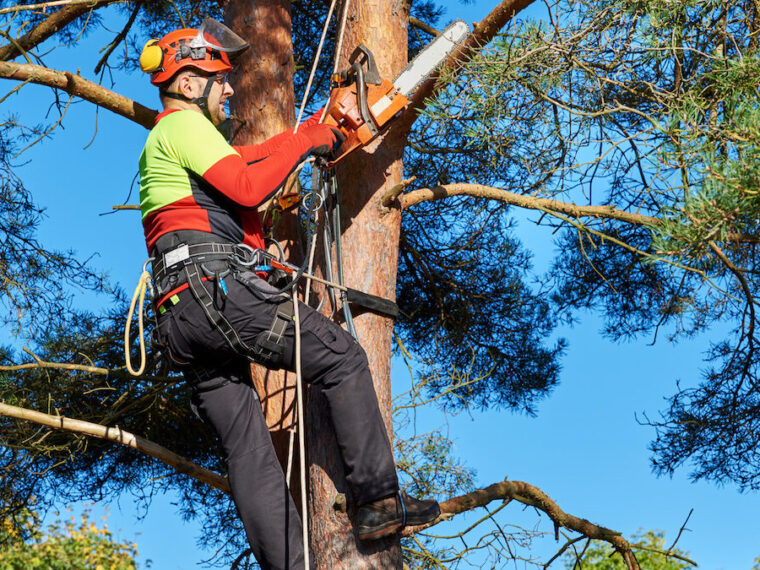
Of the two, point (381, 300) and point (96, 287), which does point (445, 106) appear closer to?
point (381, 300)

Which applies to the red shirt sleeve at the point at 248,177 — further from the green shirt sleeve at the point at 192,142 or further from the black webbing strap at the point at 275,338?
the black webbing strap at the point at 275,338

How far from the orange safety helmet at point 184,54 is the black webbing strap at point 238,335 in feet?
2.67

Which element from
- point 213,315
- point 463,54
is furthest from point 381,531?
point 463,54

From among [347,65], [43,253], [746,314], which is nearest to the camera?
[347,65]

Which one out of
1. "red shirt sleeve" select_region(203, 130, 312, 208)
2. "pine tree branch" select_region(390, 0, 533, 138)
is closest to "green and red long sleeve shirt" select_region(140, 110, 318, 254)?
"red shirt sleeve" select_region(203, 130, 312, 208)

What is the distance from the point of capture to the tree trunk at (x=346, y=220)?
125 inches

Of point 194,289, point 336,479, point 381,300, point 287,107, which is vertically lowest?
point 336,479

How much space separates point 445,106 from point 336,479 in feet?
5.22

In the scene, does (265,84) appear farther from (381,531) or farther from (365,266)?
(381,531)

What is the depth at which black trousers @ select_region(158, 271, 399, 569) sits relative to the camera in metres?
2.90

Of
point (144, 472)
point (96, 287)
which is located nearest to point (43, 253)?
point (96, 287)

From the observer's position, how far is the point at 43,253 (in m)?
5.75

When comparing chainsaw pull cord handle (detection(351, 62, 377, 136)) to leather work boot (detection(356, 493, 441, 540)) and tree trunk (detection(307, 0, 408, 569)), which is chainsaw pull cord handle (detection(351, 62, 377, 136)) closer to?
tree trunk (detection(307, 0, 408, 569))

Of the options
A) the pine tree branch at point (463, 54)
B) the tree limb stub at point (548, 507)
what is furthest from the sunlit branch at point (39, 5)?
the tree limb stub at point (548, 507)
